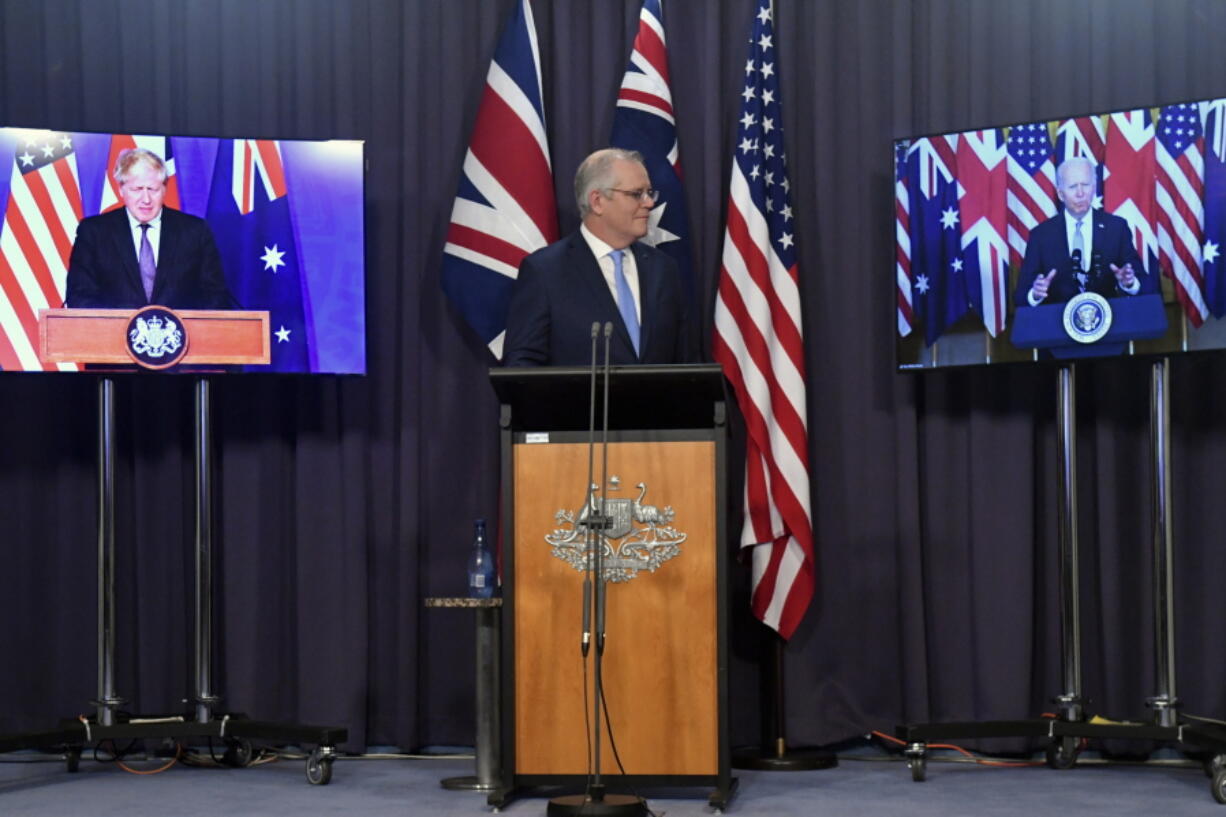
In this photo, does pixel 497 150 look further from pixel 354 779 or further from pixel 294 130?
pixel 354 779

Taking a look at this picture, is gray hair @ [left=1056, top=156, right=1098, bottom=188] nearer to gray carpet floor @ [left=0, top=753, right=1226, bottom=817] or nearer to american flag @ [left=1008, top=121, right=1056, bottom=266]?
american flag @ [left=1008, top=121, right=1056, bottom=266]

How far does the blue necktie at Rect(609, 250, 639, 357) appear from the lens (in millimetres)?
4293

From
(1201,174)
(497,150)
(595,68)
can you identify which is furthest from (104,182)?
(1201,174)

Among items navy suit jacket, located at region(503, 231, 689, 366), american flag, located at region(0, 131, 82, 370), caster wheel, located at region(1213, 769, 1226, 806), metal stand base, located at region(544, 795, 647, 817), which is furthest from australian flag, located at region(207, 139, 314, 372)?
caster wheel, located at region(1213, 769, 1226, 806)

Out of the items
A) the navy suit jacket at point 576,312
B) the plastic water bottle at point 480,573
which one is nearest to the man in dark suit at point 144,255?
the navy suit jacket at point 576,312

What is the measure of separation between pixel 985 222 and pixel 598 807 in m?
2.19

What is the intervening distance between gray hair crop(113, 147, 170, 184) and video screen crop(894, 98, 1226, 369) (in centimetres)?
232

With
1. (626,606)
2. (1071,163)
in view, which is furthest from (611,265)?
(1071,163)

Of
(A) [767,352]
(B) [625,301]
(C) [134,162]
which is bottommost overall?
(A) [767,352]

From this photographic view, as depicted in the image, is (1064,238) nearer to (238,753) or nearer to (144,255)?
(144,255)

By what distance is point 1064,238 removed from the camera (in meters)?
4.29

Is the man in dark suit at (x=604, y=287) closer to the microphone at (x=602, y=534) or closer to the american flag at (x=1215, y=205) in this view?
the microphone at (x=602, y=534)

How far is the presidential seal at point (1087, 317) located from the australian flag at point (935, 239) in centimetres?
33

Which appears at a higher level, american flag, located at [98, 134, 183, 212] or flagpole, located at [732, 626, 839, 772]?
american flag, located at [98, 134, 183, 212]
